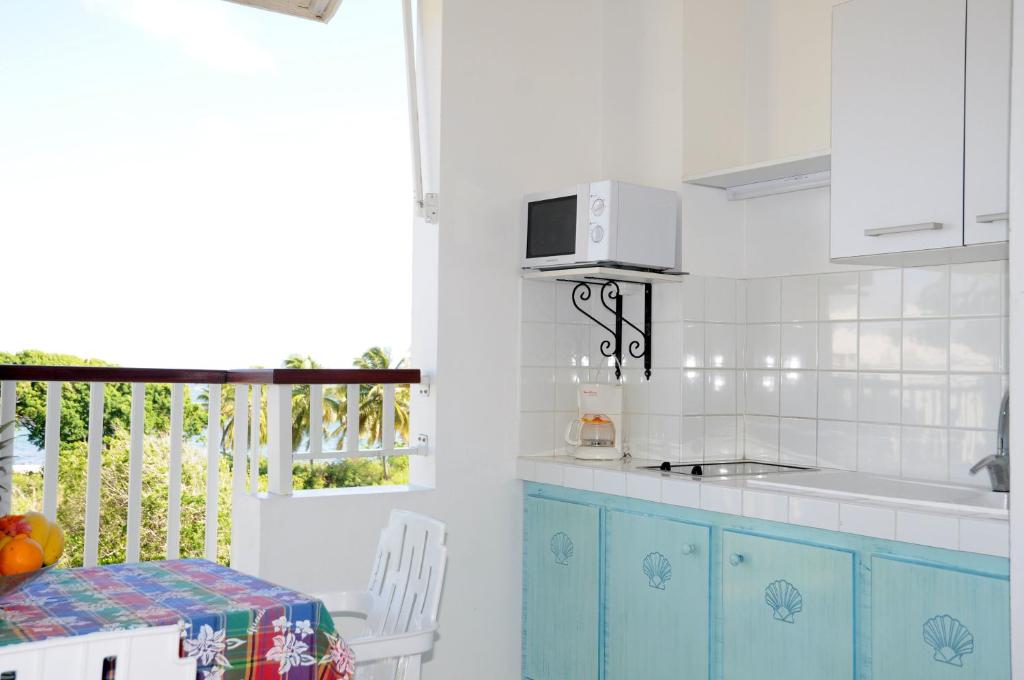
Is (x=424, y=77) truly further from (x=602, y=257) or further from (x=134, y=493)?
(x=134, y=493)

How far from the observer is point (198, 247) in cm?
2103

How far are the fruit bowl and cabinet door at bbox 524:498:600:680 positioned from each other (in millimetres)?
1638

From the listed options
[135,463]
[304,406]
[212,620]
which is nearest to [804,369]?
[135,463]

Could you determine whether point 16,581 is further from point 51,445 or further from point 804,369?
point 804,369

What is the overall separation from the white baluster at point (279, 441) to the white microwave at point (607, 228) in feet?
2.95

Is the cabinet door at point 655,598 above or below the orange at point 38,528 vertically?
below

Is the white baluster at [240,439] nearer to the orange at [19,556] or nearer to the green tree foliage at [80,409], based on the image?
the orange at [19,556]

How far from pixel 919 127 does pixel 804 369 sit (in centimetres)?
93

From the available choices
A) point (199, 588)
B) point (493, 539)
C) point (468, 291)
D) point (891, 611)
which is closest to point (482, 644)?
point (493, 539)

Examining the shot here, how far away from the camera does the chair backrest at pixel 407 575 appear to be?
1.95 metres

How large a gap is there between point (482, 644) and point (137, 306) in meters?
19.1

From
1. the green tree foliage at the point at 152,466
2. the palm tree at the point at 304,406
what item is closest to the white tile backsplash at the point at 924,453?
the green tree foliage at the point at 152,466

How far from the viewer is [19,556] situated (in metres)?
1.46

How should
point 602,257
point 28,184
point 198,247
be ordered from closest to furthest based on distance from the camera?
1. point 602,257
2. point 28,184
3. point 198,247
